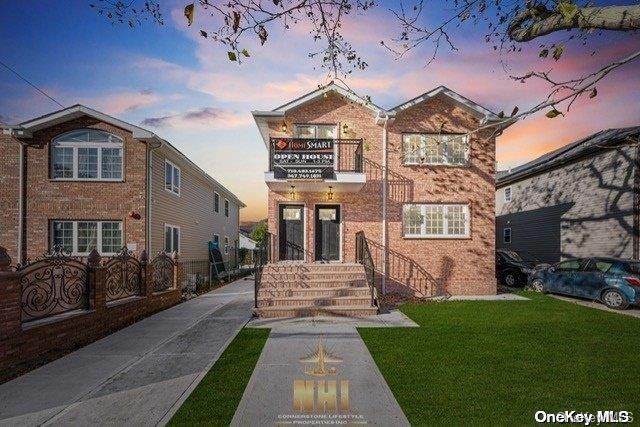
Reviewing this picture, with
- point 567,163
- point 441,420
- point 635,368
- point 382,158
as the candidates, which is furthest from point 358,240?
point 567,163

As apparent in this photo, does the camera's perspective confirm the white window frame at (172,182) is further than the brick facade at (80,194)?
Yes

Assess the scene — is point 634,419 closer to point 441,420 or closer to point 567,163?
point 441,420

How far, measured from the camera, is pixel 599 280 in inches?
444

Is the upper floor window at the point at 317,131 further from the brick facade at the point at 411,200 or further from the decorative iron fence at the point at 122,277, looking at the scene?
the decorative iron fence at the point at 122,277

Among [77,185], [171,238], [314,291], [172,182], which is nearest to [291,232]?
[314,291]

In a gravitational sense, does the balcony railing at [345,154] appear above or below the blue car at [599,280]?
above

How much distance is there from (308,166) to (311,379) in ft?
26.3

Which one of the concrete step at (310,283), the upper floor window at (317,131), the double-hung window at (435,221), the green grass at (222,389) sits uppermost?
the upper floor window at (317,131)

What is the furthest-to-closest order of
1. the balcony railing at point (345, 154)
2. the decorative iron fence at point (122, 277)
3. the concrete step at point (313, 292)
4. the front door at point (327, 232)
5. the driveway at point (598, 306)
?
1. the front door at point (327, 232)
2. the balcony railing at point (345, 154)
3. the concrete step at point (313, 292)
4. the driveway at point (598, 306)
5. the decorative iron fence at point (122, 277)

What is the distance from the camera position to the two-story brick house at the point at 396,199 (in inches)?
530

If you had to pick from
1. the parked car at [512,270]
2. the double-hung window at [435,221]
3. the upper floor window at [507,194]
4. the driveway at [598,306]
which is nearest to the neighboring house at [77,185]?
the double-hung window at [435,221]

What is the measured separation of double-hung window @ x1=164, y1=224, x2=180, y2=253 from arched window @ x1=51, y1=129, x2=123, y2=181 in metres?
3.20

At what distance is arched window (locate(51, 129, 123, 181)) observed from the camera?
13.8 m

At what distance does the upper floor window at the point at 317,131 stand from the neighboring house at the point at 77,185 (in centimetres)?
555
